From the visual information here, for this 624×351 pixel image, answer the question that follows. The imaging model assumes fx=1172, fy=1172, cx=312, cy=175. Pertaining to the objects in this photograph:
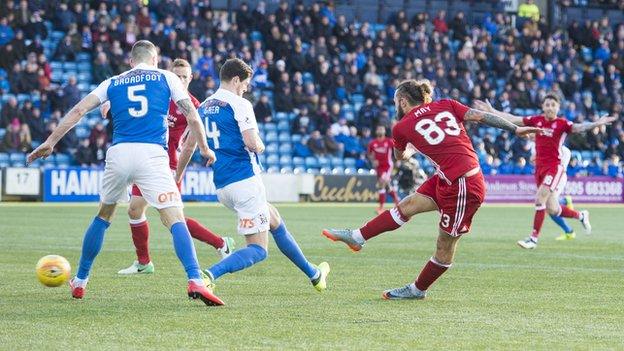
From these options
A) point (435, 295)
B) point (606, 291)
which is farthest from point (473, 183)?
point (606, 291)

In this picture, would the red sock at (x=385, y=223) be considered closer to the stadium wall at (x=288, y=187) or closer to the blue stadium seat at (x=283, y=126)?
the stadium wall at (x=288, y=187)

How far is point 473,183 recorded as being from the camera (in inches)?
390

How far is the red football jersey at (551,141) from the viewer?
1792 cm

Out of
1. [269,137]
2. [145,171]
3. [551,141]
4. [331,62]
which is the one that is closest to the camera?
[145,171]

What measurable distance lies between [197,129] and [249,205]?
0.85 m

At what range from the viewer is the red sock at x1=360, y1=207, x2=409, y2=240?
10.4m

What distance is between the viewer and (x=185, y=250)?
926cm

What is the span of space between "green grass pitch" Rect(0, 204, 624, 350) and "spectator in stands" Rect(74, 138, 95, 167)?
1370 cm

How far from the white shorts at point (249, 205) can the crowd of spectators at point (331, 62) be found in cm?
2178

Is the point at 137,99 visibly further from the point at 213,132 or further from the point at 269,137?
the point at 269,137

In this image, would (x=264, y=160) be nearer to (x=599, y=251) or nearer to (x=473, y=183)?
(x=599, y=251)

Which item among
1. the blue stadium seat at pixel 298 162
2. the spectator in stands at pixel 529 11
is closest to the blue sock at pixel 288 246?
the blue stadium seat at pixel 298 162

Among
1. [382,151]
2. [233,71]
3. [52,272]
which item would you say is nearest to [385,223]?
[233,71]

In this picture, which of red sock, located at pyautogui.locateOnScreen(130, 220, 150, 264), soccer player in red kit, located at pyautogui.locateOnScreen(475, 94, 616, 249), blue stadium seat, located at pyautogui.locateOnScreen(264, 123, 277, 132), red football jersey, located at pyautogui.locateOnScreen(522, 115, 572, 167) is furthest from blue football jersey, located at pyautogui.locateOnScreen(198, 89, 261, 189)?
blue stadium seat, located at pyautogui.locateOnScreen(264, 123, 277, 132)
